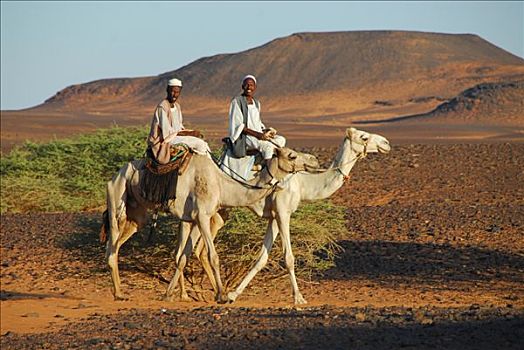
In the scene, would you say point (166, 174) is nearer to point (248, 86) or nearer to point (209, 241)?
point (209, 241)

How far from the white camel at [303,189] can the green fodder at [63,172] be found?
7543 mm

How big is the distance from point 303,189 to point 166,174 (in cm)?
152

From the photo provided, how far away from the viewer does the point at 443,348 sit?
771cm

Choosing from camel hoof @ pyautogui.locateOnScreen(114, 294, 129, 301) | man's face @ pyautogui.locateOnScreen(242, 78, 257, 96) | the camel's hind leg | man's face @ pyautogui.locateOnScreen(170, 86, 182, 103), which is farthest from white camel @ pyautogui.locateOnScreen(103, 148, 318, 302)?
camel hoof @ pyautogui.locateOnScreen(114, 294, 129, 301)

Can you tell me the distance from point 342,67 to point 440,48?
47.6 ft

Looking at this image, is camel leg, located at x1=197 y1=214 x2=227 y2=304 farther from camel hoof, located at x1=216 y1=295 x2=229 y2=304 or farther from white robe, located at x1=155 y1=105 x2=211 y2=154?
white robe, located at x1=155 y1=105 x2=211 y2=154

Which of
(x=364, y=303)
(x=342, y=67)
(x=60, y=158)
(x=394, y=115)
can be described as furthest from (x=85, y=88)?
(x=364, y=303)

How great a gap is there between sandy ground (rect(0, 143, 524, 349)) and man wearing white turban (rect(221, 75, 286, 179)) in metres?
1.67

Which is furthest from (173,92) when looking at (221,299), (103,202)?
(103,202)

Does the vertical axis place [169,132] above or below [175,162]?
above

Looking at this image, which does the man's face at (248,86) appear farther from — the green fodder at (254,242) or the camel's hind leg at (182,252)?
the green fodder at (254,242)

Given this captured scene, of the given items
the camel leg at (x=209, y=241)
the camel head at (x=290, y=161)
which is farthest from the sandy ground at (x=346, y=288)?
the camel head at (x=290, y=161)

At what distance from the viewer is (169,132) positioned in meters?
12.0

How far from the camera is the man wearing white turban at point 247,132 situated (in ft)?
39.5
